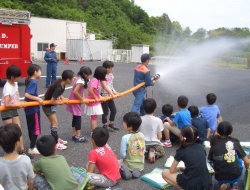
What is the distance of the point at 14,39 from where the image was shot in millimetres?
13398

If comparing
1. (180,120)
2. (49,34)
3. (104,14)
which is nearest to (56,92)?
(180,120)

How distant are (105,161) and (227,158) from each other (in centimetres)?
175

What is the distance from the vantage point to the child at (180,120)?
6.23 m

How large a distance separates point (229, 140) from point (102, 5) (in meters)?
63.8

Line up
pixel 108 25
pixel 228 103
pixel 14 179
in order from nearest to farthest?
pixel 14 179, pixel 228 103, pixel 108 25

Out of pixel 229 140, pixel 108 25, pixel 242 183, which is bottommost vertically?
pixel 242 183

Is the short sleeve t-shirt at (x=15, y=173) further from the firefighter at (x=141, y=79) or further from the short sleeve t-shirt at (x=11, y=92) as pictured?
the firefighter at (x=141, y=79)

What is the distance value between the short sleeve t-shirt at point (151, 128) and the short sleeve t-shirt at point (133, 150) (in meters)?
0.67

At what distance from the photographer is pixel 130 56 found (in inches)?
1470

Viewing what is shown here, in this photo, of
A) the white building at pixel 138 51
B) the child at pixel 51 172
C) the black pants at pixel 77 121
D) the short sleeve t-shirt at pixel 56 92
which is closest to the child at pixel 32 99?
the short sleeve t-shirt at pixel 56 92

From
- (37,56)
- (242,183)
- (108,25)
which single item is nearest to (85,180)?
(242,183)

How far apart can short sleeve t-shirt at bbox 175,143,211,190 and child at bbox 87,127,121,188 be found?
101cm

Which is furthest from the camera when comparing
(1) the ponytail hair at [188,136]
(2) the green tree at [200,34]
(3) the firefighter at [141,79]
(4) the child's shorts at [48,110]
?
(2) the green tree at [200,34]

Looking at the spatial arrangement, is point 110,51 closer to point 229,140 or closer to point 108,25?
point 108,25
